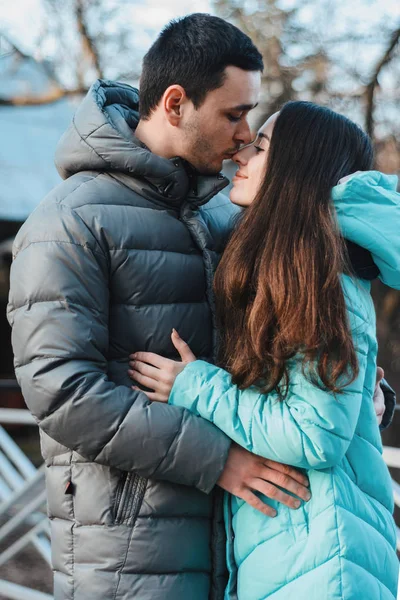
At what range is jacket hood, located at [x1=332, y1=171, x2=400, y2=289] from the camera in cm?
187

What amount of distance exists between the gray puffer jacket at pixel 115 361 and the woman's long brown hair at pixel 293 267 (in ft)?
0.49

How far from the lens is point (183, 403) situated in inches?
74.3

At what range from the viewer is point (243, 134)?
220 centimetres

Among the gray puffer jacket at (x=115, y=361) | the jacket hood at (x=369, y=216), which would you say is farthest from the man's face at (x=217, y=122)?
the jacket hood at (x=369, y=216)

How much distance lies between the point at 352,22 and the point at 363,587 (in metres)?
5.48

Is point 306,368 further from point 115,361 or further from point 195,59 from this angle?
point 195,59

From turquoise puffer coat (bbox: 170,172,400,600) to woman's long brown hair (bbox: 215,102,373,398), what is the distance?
4cm

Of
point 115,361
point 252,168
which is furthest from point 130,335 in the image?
point 252,168

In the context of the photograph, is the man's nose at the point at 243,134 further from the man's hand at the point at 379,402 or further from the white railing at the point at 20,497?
the white railing at the point at 20,497

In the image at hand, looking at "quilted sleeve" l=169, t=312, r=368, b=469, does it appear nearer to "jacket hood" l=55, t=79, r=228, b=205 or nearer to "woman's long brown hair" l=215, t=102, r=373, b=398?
"woman's long brown hair" l=215, t=102, r=373, b=398

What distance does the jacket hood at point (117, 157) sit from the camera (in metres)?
2.00

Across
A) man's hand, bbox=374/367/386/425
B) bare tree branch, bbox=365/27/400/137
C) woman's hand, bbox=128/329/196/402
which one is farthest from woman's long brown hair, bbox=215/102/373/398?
bare tree branch, bbox=365/27/400/137

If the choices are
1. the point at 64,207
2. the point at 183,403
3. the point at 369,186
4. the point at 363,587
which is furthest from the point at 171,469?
the point at 369,186

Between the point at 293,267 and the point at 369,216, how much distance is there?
22 cm
